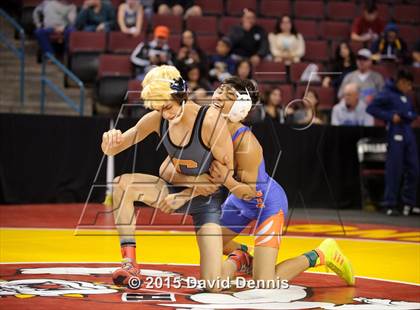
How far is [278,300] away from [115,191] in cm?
116

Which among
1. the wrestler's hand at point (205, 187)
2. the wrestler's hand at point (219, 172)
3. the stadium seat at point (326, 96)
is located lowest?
the wrestler's hand at point (205, 187)

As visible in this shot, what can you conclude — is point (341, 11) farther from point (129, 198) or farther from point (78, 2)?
point (129, 198)

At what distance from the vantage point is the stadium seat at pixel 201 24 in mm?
14375

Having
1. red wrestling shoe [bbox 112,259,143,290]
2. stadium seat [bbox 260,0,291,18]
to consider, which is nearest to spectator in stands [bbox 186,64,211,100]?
stadium seat [bbox 260,0,291,18]

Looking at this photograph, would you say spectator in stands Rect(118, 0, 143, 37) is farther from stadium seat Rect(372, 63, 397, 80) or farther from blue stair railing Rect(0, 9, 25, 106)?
stadium seat Rect(372, 63, 397, 80)

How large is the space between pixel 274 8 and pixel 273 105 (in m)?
3.89

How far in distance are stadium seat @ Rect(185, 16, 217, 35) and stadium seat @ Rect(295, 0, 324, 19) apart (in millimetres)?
1810

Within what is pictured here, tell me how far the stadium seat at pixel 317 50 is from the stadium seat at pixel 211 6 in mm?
1621

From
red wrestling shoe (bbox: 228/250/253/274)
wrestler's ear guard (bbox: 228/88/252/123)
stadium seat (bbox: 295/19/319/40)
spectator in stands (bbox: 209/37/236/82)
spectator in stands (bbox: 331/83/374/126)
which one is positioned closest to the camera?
wrestler's ear guard (bbox: 228/88/252/123)

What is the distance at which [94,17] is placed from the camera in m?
13.8

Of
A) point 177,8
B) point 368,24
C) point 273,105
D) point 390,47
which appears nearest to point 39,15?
point 177,8

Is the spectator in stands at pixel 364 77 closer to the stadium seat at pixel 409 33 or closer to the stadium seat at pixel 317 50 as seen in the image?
the stadium seat at pixel 317 50

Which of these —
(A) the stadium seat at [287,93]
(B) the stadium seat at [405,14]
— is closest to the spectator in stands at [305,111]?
(A) the stadium seat at [287,93]

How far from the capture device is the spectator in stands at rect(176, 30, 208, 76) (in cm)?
1204
